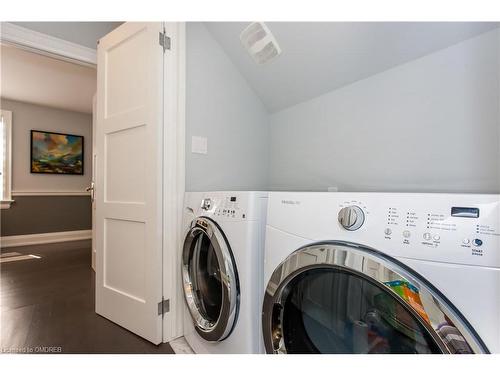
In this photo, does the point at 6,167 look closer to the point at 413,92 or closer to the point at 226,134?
the point at 226,134

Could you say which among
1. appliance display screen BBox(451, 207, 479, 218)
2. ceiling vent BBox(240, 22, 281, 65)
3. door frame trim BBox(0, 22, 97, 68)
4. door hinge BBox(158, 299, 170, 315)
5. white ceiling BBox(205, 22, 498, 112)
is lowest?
door hinge BBox(158, 299, 170, 315)

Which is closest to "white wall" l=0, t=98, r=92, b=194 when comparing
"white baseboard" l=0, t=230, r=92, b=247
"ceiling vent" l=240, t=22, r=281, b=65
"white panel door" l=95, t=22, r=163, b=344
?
"white baseboard" l=0, t=230, r=92, b=247

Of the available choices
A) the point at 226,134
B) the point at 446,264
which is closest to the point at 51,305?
the point at 226,134

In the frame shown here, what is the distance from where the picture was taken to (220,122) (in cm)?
183

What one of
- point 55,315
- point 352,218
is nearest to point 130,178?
point 55,315

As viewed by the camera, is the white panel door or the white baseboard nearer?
the white panel door

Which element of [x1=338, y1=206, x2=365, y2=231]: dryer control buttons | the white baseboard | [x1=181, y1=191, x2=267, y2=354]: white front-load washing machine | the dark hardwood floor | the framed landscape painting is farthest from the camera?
the framed landscape painting

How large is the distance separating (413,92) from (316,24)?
2.03ft

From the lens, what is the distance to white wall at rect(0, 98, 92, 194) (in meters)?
4.04

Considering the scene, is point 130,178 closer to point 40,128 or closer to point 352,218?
point 352,218

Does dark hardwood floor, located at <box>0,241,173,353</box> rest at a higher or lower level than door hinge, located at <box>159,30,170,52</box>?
lower

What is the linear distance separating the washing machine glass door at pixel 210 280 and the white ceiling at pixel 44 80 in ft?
7.35

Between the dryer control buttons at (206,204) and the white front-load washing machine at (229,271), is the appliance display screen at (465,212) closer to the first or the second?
the white front-load washing machine at (229,271)

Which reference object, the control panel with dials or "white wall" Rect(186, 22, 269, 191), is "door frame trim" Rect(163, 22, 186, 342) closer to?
"white wall" Rect(186, 22, 269, 191)
